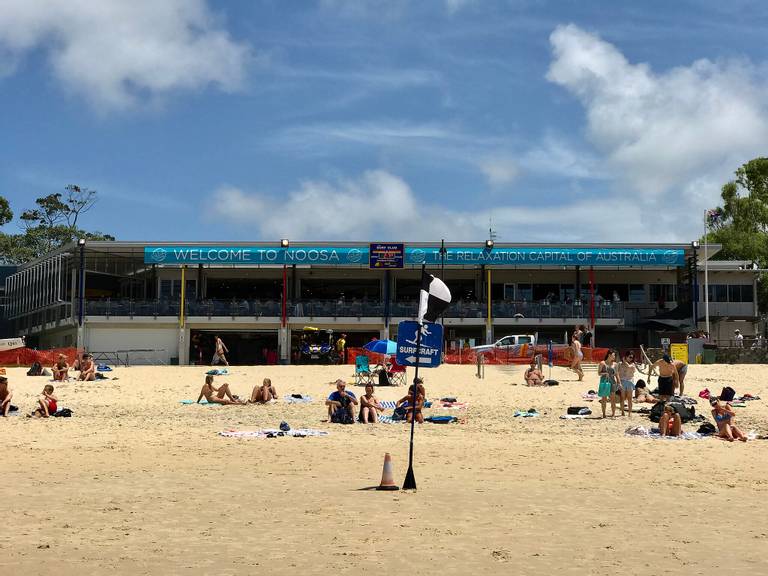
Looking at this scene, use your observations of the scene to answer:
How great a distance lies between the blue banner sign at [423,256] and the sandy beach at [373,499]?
75.2 ft

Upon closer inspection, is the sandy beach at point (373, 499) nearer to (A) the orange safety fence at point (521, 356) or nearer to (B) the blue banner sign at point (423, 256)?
(A) the orange safety fence at point (521, 356)

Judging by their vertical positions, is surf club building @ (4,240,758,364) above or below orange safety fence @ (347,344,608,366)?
above

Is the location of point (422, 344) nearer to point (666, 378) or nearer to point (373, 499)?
point (373, 499)

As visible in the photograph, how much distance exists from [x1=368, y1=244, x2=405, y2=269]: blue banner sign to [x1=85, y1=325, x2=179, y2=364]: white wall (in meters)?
9.80

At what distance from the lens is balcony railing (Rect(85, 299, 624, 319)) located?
4125 cm

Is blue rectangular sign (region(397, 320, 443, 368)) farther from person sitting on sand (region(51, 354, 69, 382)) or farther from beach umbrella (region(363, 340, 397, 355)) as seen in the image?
person sitting on sand (region(51, 354, 69, 382))

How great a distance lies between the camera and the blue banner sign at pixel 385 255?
140 ft

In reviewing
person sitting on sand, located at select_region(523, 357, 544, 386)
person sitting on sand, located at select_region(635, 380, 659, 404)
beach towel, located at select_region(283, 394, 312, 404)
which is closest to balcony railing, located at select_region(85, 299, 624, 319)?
person sitting on sand, located at select_region(523, 357, 544, 386)

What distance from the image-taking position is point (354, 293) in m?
45.2

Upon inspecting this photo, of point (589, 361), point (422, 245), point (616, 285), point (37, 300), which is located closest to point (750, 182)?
point (616, 285)

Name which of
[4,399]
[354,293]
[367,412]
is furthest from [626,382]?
[354,293]

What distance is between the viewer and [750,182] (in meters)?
58.8


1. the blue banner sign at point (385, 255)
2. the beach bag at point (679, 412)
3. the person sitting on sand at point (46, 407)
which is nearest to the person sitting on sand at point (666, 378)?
the beach bag at point (679, 412)

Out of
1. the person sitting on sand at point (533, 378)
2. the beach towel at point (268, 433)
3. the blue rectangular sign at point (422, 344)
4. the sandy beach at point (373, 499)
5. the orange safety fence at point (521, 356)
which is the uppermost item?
the orange safety fence at point (521, 356)
